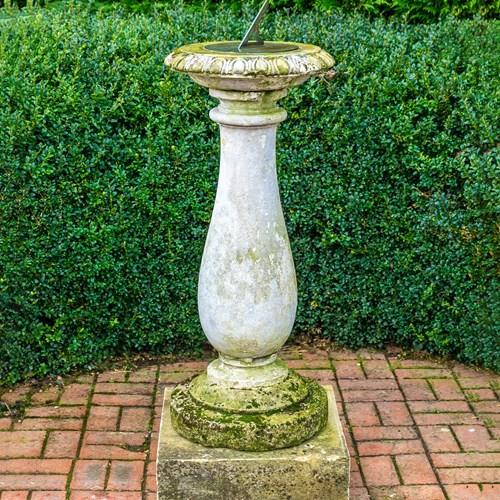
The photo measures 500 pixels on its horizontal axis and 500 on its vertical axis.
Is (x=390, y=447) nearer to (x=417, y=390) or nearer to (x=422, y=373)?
(x=417, y=390)

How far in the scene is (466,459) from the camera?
4.63m

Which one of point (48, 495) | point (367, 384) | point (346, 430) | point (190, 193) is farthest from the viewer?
point (367, 384)

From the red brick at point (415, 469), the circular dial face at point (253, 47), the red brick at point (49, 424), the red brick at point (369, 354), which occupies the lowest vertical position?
the red brick at point (369, 354)

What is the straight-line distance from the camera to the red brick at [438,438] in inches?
186

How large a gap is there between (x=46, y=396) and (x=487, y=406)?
2.23m

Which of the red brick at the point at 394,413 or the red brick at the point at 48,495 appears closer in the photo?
the red brick at the point at 48,495

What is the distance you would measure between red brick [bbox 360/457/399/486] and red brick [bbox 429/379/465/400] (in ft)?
2.30

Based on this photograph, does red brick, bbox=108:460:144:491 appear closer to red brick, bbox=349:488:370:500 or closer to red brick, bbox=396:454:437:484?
red brick, bbox=349:488:370:500

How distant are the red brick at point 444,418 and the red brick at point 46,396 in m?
1.81

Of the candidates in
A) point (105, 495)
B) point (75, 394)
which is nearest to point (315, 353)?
point (75, 394)

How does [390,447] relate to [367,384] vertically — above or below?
above

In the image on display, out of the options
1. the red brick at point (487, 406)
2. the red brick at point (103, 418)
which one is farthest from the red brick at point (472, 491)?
the red brick at point (103, 418)

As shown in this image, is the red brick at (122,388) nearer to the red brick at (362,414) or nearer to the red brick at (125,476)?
the red brick at (125,476)

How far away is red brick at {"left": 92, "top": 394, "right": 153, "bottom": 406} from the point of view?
→ 5098 millimetres
